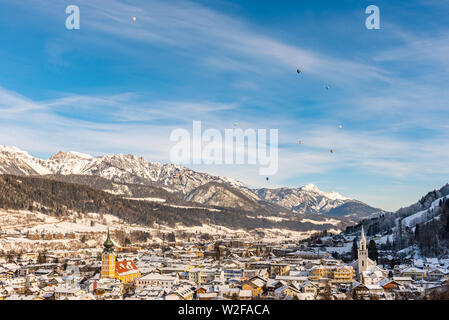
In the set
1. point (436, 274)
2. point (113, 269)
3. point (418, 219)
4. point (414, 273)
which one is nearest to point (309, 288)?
point (414, 273)

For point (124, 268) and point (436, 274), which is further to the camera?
point (124, 268)

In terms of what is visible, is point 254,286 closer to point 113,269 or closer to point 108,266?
point 113,269

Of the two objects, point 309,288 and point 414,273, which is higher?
point 414,273

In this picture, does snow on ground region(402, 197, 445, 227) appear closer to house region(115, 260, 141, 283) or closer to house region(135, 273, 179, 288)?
house region(135, 273, 179, 288)

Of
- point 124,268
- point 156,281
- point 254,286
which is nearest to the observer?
point 254,286

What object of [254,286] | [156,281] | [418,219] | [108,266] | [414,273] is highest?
[418,219]

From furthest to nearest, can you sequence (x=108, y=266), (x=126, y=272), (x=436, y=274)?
(x=126, y=272) < (x=108, y=266) < (x=436, y=274)

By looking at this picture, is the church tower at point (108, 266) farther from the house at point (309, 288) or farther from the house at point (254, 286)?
the house at point (309, 288)

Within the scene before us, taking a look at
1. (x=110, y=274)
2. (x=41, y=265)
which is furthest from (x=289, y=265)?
(x=41, y=265)

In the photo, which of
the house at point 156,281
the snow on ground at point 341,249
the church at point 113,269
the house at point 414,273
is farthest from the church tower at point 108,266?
the snow on ground at point 341,249
